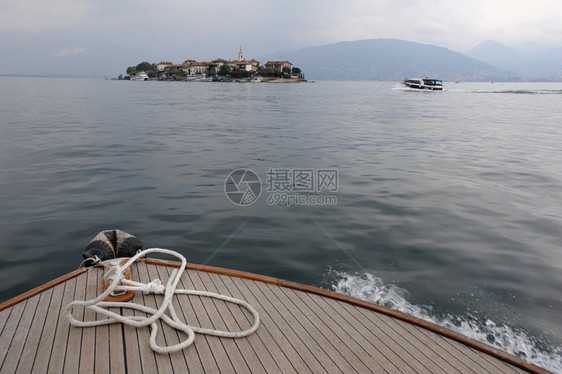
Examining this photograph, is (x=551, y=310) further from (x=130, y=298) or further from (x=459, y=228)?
(x=130, y=298)

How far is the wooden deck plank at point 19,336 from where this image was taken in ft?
10.7

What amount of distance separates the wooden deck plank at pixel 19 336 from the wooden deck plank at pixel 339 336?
2901 millimetres

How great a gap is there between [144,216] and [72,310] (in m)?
5.03

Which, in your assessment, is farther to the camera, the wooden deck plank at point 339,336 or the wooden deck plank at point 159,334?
the wooden deck plank at point 339,336

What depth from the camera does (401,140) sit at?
20594mm

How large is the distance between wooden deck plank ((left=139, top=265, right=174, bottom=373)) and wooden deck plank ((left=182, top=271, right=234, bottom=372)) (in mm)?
373

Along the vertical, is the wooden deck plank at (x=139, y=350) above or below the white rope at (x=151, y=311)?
below

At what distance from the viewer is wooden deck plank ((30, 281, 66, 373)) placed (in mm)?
3273

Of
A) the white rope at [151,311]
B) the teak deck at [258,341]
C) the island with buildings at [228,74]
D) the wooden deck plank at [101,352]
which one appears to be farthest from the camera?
the island with buildings at [228,74]

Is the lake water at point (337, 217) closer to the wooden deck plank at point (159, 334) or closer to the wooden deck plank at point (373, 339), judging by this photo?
the wooden deck plank at point (373, 339)

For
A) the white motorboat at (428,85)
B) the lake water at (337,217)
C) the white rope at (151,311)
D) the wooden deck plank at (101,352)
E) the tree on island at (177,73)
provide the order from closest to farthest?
the wooden deck plank at (101,352)
the white rope at (151,311)
the lake water at (337,217)
the white motorboat at (428,85)
the tree on island at (177,73)

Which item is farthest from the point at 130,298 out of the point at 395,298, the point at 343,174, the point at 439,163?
the point at 439,163

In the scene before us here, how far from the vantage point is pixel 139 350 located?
348 cm

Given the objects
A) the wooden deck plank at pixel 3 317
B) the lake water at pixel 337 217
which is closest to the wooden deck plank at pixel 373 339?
the lake water at pixel 337 217
